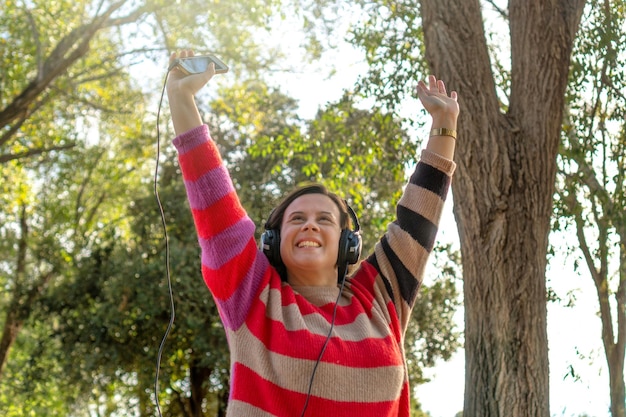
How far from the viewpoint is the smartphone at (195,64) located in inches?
99.1

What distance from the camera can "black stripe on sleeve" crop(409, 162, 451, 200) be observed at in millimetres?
2801

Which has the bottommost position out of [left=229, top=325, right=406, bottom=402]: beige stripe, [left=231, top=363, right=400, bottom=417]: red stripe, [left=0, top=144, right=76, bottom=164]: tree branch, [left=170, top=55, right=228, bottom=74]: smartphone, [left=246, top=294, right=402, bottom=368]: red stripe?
[left=231, top=363, right=400, bottom=417]: red stripe

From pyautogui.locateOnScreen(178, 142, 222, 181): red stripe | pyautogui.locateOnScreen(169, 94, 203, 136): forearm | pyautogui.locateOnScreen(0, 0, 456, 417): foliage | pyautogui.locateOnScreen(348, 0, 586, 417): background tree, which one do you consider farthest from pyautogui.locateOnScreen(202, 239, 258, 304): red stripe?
pyautogui.locateOnScreen(0, 0, 456, 417): foliage

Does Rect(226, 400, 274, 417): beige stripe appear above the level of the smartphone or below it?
below

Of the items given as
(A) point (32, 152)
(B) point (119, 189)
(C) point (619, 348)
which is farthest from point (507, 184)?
(B) point (119, 189)

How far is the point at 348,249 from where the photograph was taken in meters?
2.66

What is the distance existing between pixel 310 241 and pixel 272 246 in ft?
0.40

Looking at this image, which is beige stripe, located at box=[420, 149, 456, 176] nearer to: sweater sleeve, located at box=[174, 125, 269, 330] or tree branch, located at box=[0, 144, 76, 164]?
sweater sleeve, located at box=[174, 125, 269, 330]

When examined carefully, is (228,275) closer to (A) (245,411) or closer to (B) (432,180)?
(A) (245,411)

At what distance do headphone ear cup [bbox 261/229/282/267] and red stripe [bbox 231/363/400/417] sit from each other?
409mm

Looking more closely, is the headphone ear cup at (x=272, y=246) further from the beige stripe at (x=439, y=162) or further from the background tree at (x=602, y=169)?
the background tree at (x=602, y=169)

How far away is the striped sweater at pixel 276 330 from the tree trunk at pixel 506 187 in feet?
8.73

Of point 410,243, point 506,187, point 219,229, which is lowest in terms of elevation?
point 219,229

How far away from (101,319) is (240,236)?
13375mm
